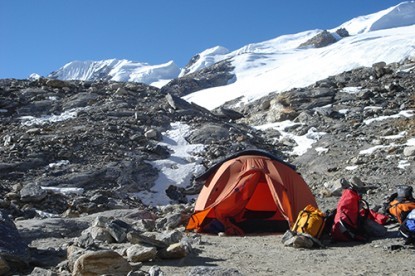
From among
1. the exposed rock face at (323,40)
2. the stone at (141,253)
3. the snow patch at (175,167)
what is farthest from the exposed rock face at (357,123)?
the exposed rock face at (323,40)

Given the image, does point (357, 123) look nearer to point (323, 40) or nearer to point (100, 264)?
→ point (100, 264)

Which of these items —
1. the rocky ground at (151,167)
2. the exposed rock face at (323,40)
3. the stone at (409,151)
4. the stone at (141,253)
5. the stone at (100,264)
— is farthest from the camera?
the exposed rock face at (323,40)

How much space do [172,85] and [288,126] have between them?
54967 millimetres

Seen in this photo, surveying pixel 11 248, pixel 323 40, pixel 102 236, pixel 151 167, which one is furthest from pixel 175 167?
pixel 323 40

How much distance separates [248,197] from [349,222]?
3.09 m

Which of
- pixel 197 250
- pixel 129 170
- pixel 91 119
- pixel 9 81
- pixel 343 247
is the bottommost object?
pixel 343 247

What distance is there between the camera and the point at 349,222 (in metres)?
8.78

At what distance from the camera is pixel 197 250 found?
26.8ft

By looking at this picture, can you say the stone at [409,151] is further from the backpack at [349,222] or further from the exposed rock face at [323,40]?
the exposed rock face at [323,40]

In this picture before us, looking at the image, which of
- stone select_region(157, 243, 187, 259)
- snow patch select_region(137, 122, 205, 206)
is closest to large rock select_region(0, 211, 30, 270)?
stone select_region(157, 243, 187, 259)

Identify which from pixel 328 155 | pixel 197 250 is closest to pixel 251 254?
pixel 197 250

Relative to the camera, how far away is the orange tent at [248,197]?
1073 centimetres

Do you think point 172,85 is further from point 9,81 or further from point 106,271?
point 106,271

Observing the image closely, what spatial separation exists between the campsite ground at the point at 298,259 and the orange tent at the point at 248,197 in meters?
1.57
